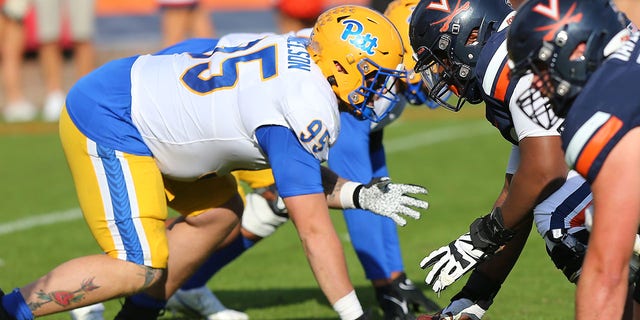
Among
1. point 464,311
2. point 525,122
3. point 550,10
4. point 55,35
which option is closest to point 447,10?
point 525,122

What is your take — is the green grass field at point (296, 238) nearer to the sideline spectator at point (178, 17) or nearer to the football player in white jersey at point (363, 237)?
the football player in white jersey at point (363, 237)

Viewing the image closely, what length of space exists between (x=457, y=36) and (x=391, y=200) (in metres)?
0.72

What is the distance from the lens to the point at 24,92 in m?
Answer: 14.7

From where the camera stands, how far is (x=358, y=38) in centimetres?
466

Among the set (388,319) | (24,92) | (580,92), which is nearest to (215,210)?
(388,319)

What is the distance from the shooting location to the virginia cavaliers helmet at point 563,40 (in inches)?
142

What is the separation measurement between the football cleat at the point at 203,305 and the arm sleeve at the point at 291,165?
1590mm

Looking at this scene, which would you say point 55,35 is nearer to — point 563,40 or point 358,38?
point 358,38

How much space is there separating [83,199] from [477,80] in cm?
174

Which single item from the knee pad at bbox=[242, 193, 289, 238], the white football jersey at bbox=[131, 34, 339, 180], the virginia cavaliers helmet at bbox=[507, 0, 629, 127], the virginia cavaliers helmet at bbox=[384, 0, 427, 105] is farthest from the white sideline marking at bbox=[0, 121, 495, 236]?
the virginia cavaliers helmet at bbox=[507, 0, 629, 127]

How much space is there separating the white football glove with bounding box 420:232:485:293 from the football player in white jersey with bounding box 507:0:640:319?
3.20 ft

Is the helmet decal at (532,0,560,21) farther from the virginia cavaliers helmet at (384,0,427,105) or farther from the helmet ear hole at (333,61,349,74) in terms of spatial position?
the virginia cavaliers helmet at (384,0,427,105)

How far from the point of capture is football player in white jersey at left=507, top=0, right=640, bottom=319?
3.45 metres

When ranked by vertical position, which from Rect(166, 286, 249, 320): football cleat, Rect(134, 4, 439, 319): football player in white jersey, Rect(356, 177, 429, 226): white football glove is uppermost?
Rect(356, 177, 429, 226): white football glove
